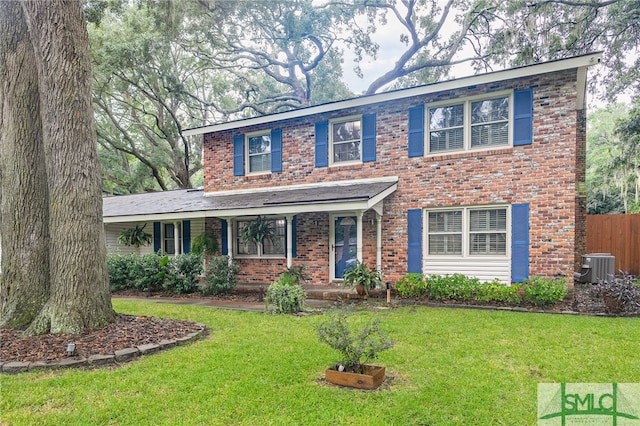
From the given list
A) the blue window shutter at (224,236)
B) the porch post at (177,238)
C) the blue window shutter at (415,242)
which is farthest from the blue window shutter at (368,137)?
the porch post at (177,238)

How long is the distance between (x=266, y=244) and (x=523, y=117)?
7.66m

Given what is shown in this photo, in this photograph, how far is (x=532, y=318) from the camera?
7.03 metres

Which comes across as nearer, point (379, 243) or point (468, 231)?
point (468, 231)

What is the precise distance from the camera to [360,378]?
3879mm

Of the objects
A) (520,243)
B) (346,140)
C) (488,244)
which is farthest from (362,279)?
(346,140)

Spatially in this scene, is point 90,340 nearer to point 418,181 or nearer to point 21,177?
point 21,177

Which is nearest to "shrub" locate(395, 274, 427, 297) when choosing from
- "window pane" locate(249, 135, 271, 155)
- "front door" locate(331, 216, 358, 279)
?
"front door" locate(331, 216, 358, 279)

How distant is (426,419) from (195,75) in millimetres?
24902

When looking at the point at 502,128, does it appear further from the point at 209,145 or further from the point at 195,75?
the point at 195,75

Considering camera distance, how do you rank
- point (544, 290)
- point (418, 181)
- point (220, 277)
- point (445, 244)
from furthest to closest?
1. point (220, 277)
2. point (418, 181)
3. point (445, 244)
4. point (544, 290)

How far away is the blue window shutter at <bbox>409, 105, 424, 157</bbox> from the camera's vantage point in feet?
31.2

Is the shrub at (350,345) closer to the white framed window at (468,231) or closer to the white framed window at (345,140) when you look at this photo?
the white framed window at (468,231)

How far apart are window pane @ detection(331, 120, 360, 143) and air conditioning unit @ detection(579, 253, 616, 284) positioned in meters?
7.74

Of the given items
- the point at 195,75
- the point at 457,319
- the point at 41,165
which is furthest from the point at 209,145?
the point at 195,75
